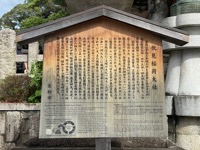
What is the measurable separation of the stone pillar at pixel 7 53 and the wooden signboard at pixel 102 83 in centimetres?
289

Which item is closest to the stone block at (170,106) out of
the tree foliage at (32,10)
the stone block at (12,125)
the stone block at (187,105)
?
the stone block at (187,105)

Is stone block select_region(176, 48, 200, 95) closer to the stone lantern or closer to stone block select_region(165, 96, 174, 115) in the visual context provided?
the stone lantern

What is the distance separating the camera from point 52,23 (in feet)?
9.64

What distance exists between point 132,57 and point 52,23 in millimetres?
851

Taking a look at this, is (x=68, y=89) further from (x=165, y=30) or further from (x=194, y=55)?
(x=194, y=55)

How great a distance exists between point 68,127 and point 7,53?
3.33m

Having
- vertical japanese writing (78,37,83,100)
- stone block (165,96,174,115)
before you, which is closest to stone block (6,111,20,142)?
vertical japanese writing (78,37,83,100)

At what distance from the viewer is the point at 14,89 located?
5.12m

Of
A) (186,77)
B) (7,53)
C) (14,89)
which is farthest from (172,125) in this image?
(7,53)

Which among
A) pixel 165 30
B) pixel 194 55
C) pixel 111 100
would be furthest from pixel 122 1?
pixel 111 100

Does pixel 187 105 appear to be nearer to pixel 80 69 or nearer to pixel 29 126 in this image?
pixel 80 69

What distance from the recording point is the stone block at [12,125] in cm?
464

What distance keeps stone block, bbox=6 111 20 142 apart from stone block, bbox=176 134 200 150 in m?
2.48

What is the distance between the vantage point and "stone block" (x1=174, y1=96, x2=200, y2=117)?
173 inches
